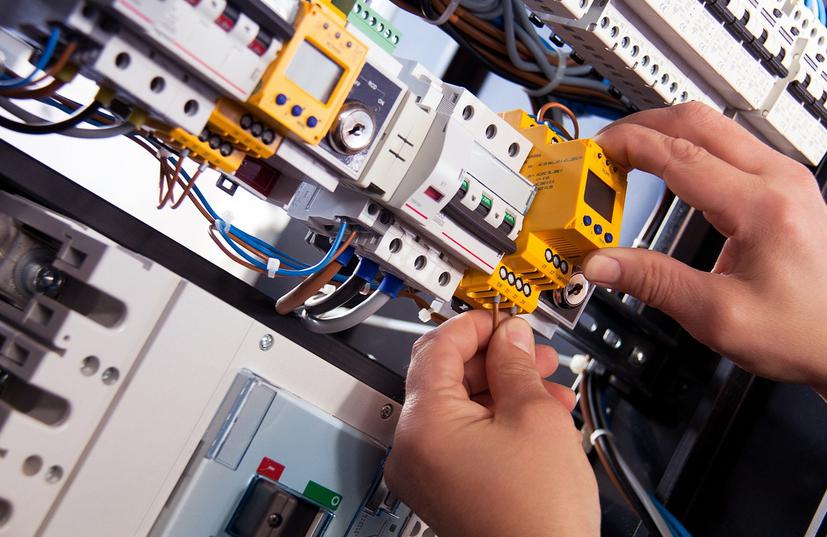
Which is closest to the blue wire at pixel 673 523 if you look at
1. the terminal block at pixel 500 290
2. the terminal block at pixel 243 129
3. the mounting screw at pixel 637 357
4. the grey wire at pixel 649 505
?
the grey wire at pixel 649 505

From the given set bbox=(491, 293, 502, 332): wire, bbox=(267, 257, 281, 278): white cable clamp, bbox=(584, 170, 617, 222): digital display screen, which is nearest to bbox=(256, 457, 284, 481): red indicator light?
bbox=(267, 257, 281, 278): white cable clamp

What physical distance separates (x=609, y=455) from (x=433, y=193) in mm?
838

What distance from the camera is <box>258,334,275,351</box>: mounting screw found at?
0.99 m

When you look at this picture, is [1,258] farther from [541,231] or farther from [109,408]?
[541,231]

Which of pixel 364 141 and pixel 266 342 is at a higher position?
pixel 364 141

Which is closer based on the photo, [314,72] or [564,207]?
[314,72]

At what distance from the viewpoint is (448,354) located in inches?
38.1

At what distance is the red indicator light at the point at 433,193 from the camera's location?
0.97 metres

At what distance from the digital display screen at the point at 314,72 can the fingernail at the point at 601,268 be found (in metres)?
0.46

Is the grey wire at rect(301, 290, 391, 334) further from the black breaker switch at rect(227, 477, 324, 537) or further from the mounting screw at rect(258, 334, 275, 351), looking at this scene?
the black breaker switch at rect(227, 477, 324, 537)

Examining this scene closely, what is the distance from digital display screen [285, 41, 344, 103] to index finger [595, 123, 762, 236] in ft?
1.55

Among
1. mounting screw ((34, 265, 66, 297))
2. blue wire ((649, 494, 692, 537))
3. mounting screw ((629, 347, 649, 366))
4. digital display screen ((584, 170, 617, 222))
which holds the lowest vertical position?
mounting screw ((34, 265, 66, 297))

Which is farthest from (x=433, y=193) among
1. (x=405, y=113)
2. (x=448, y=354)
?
(x=448, y=354)

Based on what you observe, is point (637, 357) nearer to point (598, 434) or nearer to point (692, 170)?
point (598, 434)
